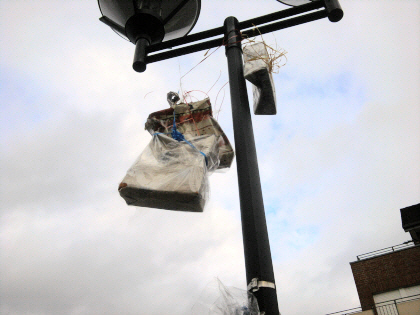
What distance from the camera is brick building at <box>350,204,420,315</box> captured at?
15.8 meters

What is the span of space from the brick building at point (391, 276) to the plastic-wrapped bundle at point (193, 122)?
16213 mm

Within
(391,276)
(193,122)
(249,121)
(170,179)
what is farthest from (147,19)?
(391,276)

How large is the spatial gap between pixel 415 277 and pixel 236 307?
17.8 meters

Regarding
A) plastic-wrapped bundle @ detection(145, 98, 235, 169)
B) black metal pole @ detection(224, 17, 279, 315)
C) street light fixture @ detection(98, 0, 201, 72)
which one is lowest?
black metal pole @ detection(224, 17, 279, 315)

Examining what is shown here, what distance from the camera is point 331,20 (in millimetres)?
2543

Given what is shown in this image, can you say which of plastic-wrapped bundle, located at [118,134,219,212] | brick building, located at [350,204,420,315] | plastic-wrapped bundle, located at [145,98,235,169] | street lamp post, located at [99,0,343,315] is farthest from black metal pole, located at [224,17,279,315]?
brick building, located at [350,204,420,315]

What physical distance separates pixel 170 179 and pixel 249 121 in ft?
2.24

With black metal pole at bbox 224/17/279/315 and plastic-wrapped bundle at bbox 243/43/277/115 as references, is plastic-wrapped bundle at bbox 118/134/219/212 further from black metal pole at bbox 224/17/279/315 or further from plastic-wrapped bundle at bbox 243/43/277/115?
plastic-wrapped bundle at bbox 243/43/277/115

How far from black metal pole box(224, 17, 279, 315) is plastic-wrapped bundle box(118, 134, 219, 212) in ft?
0.80

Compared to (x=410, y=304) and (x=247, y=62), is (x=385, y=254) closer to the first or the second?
(x=410, y=304)

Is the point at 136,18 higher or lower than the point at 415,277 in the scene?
lower

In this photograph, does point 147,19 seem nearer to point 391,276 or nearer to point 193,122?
point 193,122

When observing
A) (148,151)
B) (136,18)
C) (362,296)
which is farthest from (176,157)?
(362,296)

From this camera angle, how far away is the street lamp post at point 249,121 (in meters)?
1.63
